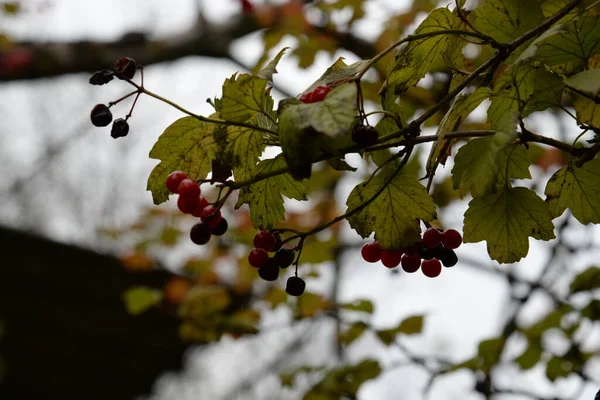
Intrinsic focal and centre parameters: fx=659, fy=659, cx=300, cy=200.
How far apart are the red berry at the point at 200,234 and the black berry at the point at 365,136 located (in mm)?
273

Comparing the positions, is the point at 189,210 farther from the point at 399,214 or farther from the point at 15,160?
the point at 15,160

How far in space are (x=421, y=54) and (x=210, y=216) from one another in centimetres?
41

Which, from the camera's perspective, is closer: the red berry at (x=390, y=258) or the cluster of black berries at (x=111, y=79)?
the cluster of black berries at (x=111, y=79)

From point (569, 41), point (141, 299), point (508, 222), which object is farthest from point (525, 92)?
point (141, 299)

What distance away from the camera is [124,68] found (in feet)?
3.20

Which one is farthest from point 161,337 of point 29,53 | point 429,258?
point 429,258

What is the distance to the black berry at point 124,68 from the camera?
0.97 metres

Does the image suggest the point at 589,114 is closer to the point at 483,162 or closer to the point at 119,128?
the point at 483,162

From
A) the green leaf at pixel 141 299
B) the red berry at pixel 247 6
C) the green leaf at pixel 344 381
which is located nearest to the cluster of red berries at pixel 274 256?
the green leaf at pixel 344 381

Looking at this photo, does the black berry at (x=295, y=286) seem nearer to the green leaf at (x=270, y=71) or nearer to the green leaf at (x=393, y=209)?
the green leaf at (x=393, y=209)

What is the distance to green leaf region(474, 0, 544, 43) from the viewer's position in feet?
3.33

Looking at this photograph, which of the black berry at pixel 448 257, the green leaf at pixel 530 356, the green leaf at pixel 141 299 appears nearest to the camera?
the black berry at pixel 448 257

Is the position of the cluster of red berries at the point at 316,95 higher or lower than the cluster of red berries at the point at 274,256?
higher

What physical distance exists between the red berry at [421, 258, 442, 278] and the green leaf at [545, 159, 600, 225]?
21cm
